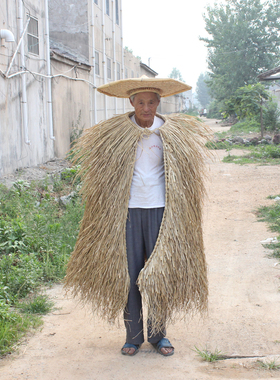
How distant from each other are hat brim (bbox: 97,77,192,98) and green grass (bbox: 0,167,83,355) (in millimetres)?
656

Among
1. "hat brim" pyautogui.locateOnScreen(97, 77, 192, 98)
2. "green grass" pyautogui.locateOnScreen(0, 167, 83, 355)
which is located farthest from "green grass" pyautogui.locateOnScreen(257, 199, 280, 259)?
"hat brim" pyautogui.locateOnScreen(97, 77, 192, 98)

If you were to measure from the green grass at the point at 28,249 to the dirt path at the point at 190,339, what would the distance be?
0.57ft

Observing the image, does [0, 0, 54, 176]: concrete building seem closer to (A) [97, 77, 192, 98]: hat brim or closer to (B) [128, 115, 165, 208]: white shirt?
(A) [97, 77, 192, 98]: hat brim

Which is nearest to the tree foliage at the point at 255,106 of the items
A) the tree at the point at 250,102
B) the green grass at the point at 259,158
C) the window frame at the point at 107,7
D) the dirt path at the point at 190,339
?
the tree at the point at 250,102

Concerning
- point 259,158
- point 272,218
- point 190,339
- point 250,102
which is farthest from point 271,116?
point 190,339

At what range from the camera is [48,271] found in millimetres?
3961

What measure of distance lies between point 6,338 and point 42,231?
188 cm

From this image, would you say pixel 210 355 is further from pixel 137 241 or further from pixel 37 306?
pixel 37 306

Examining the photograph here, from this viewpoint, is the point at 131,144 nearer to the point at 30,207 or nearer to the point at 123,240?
the point at 123,240

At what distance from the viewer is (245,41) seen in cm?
3039

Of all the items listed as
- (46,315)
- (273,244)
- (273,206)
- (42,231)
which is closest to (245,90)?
(273,206)

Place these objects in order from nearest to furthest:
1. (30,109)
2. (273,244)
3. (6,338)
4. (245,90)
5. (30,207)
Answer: (6,338) < (273,244) < (30,207) < (30,109) < (245,90)

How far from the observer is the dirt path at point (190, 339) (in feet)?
7.97

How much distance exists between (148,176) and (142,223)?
11.8 inches
